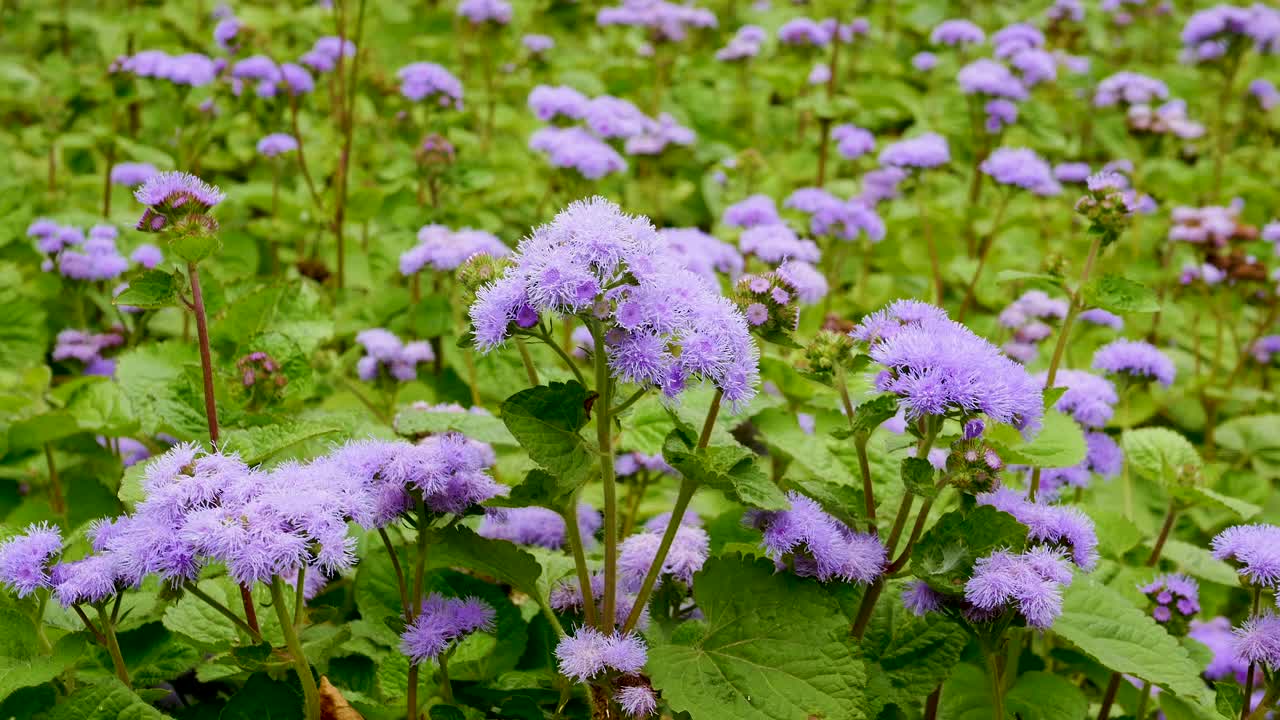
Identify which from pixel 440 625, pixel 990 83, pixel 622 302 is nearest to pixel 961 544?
pixel 622 302

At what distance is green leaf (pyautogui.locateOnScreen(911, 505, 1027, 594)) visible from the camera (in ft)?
6.64

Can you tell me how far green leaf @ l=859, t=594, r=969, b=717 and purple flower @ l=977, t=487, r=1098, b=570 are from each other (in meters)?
0.24

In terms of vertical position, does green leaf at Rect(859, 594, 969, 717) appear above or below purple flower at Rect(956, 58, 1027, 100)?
below

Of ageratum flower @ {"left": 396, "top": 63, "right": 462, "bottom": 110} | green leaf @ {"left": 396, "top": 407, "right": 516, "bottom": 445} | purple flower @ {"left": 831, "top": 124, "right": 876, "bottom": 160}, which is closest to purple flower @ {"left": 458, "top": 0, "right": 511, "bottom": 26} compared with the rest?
ageratum flower @ {"left": 396, "top": 63, "right": 462, "bottom": 110}

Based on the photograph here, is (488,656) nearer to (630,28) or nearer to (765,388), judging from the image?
(765,388)

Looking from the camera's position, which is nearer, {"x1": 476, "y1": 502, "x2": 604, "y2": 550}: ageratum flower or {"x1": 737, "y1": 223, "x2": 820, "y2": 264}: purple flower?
{"x1": 476, "y1": 502, "x2": 604, "y2": 550}: ageratum flower

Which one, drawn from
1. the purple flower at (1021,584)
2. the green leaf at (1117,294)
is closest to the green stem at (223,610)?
the purple flower at (1021,584)

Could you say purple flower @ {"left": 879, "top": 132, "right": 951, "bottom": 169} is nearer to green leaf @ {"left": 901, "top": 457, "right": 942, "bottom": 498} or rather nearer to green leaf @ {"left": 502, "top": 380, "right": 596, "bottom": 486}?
green leaf @ {"left": 901, "top": 457, "right": 942, "bottom": 498}

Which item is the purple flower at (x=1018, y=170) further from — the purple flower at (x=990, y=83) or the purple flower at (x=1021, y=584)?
the purple flower at (x=1021, y=584)

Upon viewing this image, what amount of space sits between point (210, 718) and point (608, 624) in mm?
907

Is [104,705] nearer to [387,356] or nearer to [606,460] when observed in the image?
[606,460]

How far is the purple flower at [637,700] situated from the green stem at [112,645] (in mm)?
869

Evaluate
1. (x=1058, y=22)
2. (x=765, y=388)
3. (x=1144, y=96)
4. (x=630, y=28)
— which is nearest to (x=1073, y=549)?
(x=765, y=388)

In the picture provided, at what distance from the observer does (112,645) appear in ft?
6.75
